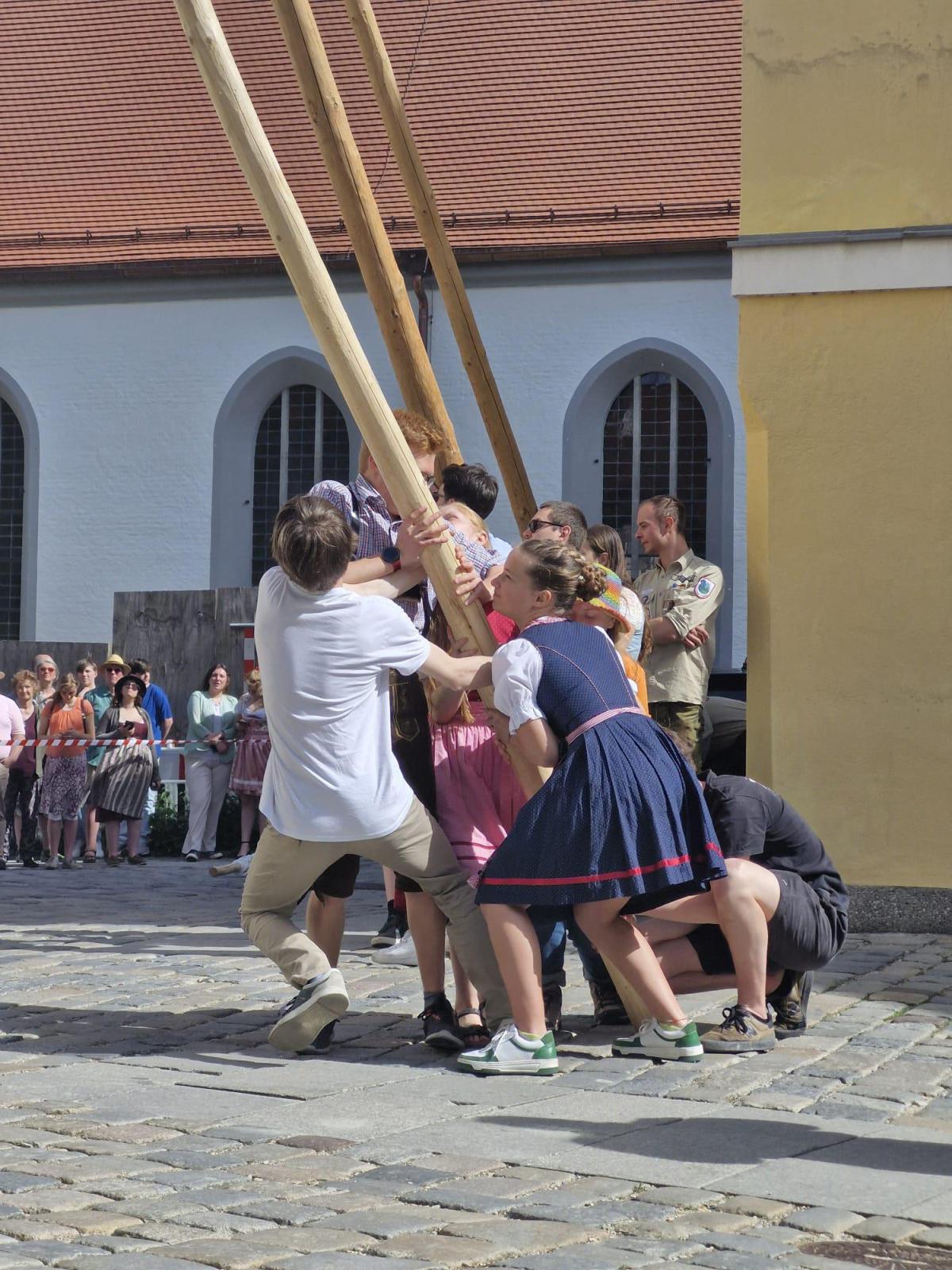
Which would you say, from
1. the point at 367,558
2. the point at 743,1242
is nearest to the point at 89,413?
the point at 367,558

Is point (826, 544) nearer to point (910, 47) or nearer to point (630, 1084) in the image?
point (910, 47)

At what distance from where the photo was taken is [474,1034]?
5516 mm

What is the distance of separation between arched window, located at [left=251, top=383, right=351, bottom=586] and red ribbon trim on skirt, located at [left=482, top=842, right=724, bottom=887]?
18.2 m

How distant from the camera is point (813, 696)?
28.3 feet

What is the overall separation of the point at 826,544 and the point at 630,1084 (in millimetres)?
4340

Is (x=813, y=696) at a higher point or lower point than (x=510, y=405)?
lower

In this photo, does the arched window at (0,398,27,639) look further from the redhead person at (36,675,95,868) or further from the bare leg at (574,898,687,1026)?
the bare leg at (574,898,687,1026)

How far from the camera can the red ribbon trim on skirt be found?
5047 mm

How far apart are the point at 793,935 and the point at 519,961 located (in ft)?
3.30

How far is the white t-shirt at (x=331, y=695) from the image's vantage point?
5.20 metres

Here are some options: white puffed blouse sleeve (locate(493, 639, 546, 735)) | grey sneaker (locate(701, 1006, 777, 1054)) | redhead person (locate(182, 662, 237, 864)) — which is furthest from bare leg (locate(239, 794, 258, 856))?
white puffed blouse sleeve (locate(493, 639, 546, 735))

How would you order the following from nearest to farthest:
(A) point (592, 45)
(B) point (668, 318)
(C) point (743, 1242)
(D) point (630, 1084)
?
(C) point (743, 1242) < (D) point (630, 1084) < (B) point (668, 318) < (A) point (592, 45)

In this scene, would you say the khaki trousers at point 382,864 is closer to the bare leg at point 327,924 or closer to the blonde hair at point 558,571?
the bare leg at point 327,924

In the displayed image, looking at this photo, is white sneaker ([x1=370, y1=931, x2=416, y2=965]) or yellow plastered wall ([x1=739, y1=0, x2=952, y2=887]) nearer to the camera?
white sneaker ([x1=370, y1=931, x2=416, y2=965])
